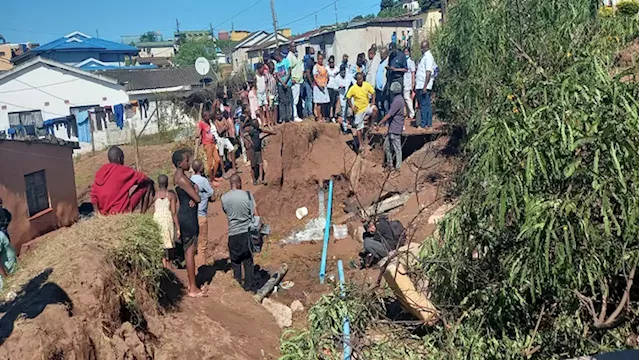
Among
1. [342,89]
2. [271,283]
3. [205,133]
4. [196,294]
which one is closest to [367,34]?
[342,89]

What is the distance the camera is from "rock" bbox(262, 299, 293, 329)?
Answer: 7948 mm

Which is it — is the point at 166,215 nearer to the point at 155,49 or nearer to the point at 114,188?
the point at 114,188

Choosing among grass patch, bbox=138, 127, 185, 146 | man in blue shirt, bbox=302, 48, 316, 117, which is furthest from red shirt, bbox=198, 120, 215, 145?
grass patch, bbox=138, 127, 185, 146

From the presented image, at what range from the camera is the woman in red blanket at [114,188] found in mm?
7000

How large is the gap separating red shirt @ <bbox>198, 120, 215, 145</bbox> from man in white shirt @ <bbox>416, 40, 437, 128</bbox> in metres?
5.08

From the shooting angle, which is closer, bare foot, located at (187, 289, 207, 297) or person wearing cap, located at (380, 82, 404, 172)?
bare foot, located at (187, 289, 207, 297)

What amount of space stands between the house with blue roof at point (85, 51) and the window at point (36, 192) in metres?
35.3

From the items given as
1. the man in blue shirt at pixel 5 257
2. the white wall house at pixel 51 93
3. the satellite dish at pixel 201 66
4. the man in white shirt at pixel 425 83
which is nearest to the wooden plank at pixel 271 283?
the man in blue shirt at pixel 5 257

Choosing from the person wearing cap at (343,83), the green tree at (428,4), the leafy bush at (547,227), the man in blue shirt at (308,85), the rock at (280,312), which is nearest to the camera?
the leafy bush at (547,227)

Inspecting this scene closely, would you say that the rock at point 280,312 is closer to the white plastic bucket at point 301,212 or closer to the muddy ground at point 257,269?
the muddy ground at point 257,269

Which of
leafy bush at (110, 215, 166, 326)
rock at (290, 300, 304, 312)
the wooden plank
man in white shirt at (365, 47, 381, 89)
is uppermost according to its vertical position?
man in white shirt at (365, 47, 381, 89)

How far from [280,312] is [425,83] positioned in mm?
7167

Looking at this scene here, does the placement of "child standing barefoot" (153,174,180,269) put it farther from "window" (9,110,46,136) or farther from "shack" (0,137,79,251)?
"window" (9,110,46,136)

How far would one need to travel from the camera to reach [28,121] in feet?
98.1
